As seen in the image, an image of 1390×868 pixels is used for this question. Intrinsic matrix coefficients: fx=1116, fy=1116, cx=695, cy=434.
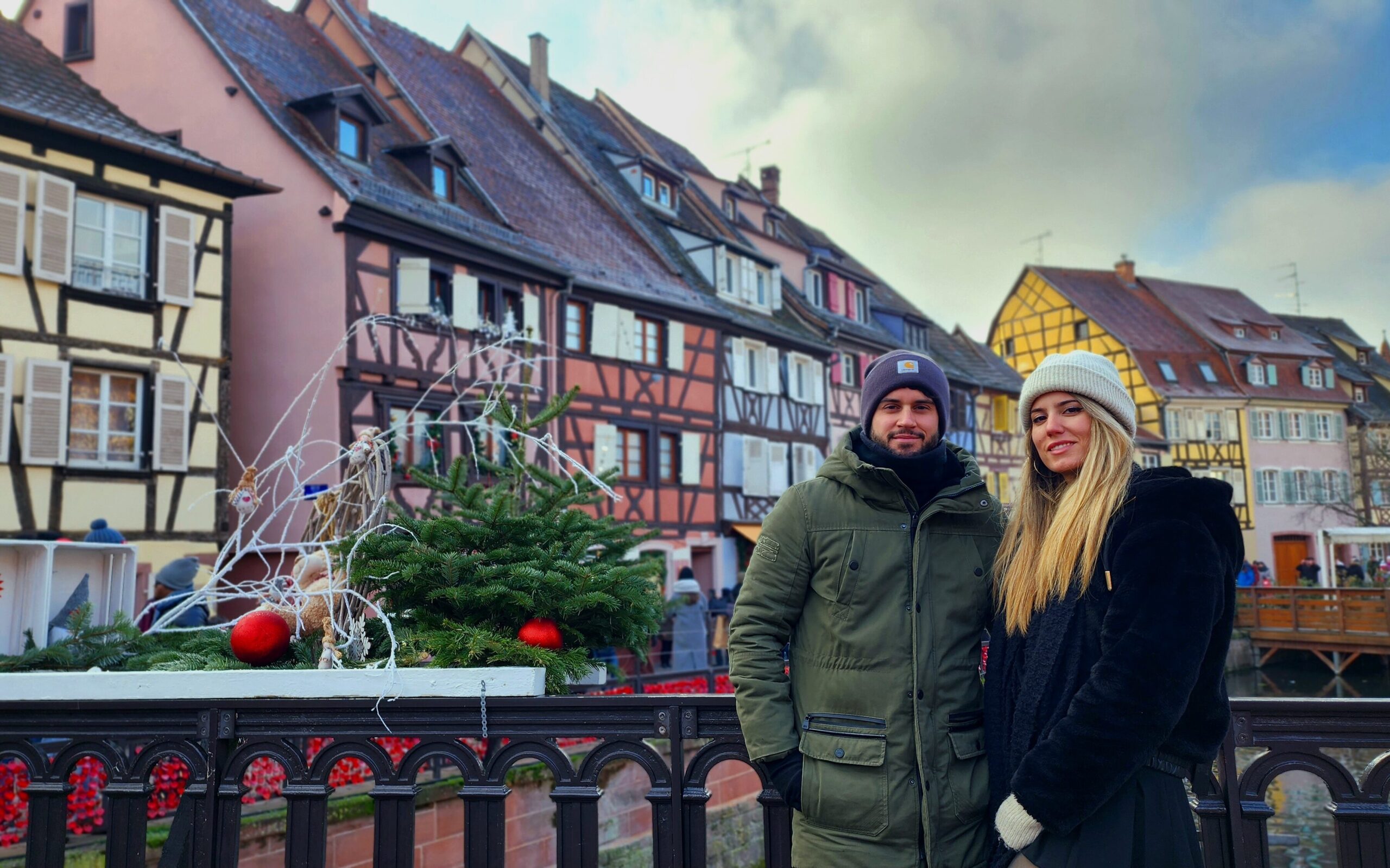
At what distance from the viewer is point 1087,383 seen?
2371 millimetres

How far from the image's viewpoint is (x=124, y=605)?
4320 mm

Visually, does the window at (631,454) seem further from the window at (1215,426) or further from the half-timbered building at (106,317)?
the window at (1215,426)

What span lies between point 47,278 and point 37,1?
7.06 meters

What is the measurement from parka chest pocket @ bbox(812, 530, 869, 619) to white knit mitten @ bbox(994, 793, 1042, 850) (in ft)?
1.65

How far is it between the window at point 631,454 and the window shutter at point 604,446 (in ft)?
0.64

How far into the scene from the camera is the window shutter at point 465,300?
16.2m

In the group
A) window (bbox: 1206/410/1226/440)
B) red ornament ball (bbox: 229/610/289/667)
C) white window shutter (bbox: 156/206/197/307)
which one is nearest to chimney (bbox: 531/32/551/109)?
white window shutter (bbox: 156/206/197/307)

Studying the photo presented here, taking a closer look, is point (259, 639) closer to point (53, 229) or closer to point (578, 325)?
point (53, 229)

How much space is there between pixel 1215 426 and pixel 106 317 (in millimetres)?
37929

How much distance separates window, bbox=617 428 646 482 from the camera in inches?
772

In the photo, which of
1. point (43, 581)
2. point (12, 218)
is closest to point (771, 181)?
point (12, 218)

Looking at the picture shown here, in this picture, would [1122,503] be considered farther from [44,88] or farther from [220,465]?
[44,88]

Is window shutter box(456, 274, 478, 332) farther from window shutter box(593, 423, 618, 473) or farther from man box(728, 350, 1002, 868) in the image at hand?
man box(728, 350, 1002, 868)

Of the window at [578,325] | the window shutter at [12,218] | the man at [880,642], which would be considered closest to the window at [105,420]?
the window shutter at [12,218]
